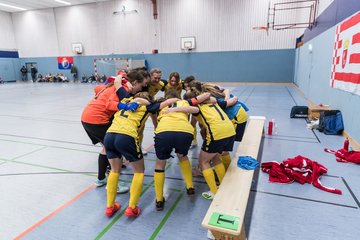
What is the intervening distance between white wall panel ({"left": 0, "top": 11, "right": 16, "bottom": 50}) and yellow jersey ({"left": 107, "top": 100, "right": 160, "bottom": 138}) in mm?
27421

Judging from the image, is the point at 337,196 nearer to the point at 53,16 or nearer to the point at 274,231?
the point at 274,231

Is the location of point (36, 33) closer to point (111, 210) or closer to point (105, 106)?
point (105, 106)

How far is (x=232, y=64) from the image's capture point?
17.0 metres

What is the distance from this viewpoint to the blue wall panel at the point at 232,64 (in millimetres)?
15773

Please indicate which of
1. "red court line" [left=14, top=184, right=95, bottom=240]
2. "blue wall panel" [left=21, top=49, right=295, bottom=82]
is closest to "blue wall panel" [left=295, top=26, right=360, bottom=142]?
"red court line" [left=14, top=184, right=95, bottom=240]

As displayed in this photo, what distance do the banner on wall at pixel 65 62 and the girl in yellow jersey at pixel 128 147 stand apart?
22.5 meters

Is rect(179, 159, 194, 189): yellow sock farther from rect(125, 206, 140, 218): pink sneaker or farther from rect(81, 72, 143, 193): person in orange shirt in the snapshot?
rect(81, 72, 143, 193): person in orange shirt

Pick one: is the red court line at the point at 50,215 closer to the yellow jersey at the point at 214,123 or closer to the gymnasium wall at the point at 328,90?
the yellow jersey at the point at 214,123

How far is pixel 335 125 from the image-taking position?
493cm

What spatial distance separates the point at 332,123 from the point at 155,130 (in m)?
4.34

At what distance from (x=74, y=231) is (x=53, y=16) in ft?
81.1

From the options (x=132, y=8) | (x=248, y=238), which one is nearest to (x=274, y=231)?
(x=248, y=238)

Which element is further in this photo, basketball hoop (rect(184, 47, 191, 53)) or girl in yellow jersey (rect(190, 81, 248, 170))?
basketball hoop (rect(184, 47, 191, 53))

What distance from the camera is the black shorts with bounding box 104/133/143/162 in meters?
2.28
